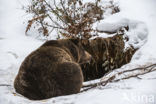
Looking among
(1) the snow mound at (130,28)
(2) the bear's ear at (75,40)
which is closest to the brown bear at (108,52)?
(1) the snow mound at (130,28)

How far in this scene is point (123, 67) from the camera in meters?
3.65

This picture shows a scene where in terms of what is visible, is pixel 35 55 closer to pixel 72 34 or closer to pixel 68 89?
pixel 68 89

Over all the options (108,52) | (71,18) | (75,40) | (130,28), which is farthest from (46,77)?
(130,28)

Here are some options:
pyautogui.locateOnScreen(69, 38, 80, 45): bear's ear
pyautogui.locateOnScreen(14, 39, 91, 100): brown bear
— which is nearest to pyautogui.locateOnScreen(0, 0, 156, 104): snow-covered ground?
pyautogui.locateOnScreen(14, 39, 91, 100): brown bear

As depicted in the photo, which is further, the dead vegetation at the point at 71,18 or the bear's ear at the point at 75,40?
the dead vegetation at the point at 71,18

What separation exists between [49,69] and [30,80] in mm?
317

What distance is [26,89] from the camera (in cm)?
272

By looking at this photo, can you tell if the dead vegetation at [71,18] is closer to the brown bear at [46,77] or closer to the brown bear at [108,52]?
the brown bear at [108,52]

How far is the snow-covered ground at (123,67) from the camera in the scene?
2.19 meters

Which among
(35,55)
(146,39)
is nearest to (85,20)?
(146,39)

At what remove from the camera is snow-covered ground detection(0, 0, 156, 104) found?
219 cm

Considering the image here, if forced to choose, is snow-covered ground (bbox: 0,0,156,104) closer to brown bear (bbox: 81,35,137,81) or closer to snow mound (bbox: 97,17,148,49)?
snow mound (bbox: 97,17,148,49)

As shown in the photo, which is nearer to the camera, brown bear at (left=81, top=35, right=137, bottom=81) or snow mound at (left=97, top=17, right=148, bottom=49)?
snow mound at (left=97, top=17, right=148, bottom=49)

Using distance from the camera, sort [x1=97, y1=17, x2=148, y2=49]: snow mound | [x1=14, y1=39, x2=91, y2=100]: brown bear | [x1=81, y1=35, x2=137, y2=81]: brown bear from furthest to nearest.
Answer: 1. [x1=81, y1=35, x2=137, y2=81]: brown bear
2. [x1=97, y1=17, x2=148, y2=49]: snow mound
3. [x1=14, y1=39, x2=91, y2=100]: brown bear
